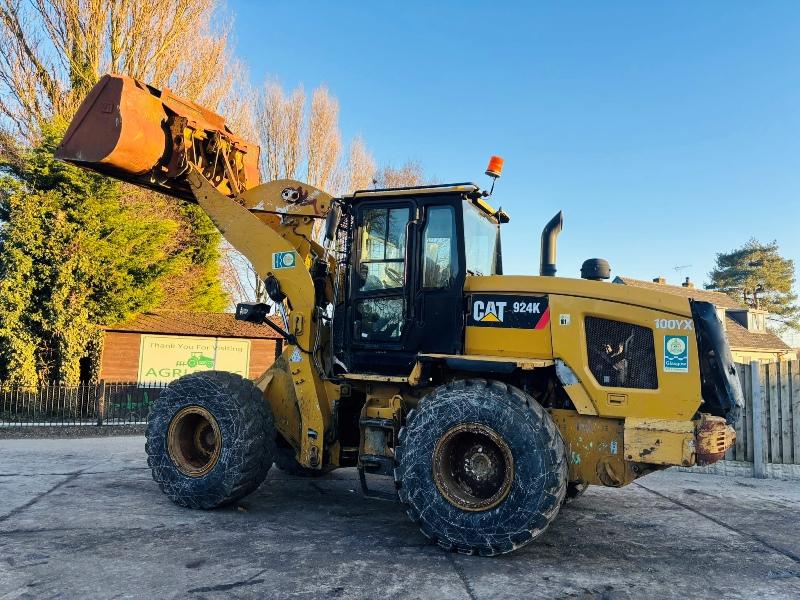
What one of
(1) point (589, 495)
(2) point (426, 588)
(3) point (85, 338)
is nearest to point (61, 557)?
(2) point (426, 588)

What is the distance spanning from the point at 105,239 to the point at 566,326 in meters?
14.8

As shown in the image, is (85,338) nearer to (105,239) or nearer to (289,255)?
(105,239)

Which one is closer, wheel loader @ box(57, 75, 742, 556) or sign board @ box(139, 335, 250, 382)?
wheel loader @ box(57, 75, 742, 556)

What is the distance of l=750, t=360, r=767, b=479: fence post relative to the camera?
28.4 ft

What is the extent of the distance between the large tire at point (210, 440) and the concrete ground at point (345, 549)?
0.77 feet

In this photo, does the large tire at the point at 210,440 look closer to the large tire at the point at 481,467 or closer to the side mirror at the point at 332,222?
the large tire at the point at 481,467

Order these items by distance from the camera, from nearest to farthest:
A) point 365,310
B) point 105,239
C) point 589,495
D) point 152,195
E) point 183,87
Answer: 1. point 365,310
2. point 589,495
3. point 105,239
4. point 152,195
5. point 183,87

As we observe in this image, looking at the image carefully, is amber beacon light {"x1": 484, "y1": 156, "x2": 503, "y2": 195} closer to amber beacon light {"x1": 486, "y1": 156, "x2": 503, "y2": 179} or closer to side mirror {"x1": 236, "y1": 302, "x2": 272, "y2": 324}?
amber beacon light {"x1": 486, "y1": 156, "x2": 503, "y2": 179}

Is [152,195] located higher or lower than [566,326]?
higher

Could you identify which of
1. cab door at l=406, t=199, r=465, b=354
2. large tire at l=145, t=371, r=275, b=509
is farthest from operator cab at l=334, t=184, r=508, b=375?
large tire at l=145, t=371, r=275, b=509

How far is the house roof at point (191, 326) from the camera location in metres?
Answer: 17.7

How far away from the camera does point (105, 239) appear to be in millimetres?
15977

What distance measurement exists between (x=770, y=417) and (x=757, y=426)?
1.08 ft

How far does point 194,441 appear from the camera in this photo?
19.6 feet
